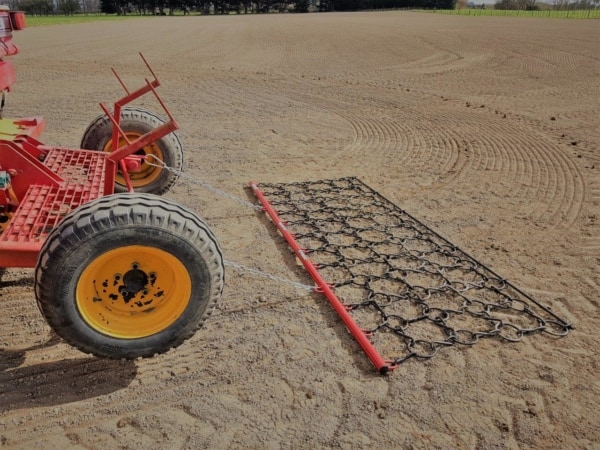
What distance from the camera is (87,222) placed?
2.62 m

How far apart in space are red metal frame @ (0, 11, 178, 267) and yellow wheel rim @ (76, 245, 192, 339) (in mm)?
489

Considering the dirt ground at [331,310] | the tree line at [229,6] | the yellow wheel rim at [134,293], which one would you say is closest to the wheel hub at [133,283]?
the yellow wheel rim at [134,293]

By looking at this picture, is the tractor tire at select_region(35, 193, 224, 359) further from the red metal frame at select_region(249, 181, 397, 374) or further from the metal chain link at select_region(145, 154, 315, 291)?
the red metal frame at select_region(249, 181, 397, 374)

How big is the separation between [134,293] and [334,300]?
1.36m

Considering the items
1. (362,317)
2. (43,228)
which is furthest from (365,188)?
(43,228)

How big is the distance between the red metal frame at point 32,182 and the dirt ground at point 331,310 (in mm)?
623

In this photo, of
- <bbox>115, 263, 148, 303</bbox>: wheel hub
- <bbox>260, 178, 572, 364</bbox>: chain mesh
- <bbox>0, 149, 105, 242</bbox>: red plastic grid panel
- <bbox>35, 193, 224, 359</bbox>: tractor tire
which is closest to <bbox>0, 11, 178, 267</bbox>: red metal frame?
<bbox>0, 149, 105, 242</bbox>: red plastic grid panel

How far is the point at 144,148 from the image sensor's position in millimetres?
5133

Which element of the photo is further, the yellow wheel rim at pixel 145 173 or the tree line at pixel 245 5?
the tree line at pixel 245 5

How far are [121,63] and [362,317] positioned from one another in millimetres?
14949

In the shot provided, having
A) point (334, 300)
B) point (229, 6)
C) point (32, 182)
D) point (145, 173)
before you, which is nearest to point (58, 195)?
point (32, 182)

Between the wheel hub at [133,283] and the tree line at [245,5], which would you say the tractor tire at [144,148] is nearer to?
the wheel hub at [133,283]

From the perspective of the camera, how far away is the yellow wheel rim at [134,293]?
2.76 m

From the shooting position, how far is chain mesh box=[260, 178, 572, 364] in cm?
335
